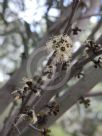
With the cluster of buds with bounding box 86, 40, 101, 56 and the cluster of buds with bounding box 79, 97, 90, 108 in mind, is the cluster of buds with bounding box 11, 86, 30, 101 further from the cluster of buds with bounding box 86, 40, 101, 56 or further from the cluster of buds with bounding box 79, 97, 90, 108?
the cluster of buds with bounding box 79, 97, 90, 108

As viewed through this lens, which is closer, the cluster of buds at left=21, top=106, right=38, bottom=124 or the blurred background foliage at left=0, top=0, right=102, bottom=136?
→ the cluster of buds at left=21, top=106, right=38, bottom=124

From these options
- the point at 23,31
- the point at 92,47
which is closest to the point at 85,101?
the point at 92,47

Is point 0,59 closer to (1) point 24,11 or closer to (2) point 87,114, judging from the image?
(1) point 24,11

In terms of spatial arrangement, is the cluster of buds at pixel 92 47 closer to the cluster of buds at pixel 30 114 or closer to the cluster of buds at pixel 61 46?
the cluster of buds at pixel 61 46

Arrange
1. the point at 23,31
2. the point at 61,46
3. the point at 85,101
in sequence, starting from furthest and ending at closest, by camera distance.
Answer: the point at 23,31 → the point at 85,101 → the point at 61,46

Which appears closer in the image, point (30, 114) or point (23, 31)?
point (30, 114)

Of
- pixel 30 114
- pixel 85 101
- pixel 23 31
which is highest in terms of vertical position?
pixel 23 31

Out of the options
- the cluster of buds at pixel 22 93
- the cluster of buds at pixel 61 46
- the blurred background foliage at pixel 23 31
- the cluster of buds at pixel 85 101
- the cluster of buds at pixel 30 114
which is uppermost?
the blurred background foliage at pixel 23 31

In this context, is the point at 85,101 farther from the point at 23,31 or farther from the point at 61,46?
the point at 23,31

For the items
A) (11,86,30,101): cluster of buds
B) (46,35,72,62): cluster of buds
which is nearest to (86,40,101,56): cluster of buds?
(46,35,72,62): cluster of buds

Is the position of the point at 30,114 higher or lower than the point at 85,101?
lower

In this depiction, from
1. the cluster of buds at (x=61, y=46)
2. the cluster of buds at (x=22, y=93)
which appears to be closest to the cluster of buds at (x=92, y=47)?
the cluster of buds at (x=61, y=46)

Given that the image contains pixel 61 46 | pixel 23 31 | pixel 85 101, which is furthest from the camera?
pixel 23 31
